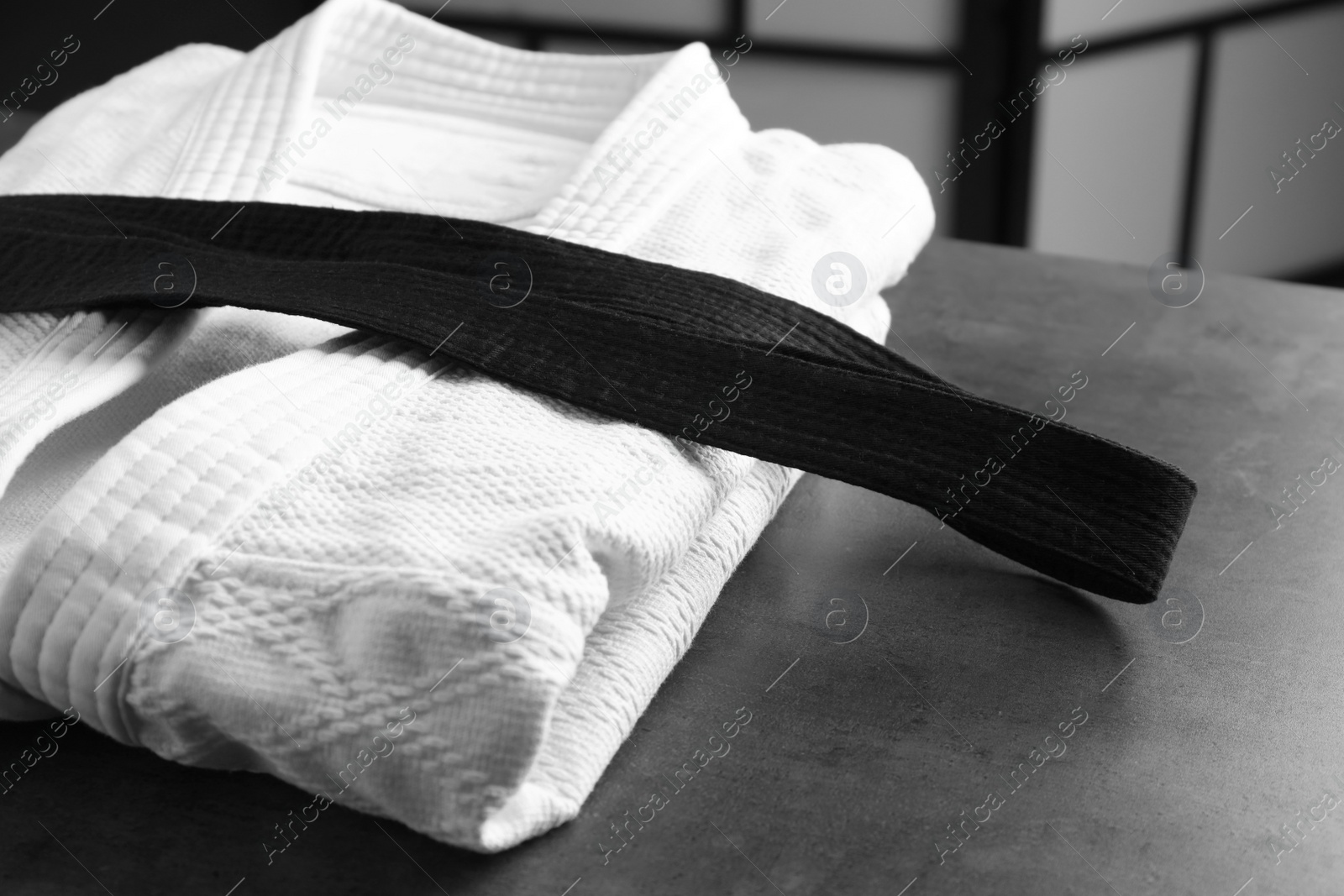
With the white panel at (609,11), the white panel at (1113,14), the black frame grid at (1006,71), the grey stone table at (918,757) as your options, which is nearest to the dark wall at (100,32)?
the white panel at (609,11)

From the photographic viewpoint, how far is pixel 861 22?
1.69 m

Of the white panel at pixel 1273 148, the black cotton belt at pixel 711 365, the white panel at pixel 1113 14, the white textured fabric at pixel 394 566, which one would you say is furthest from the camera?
the white panel at pixel 1273 148

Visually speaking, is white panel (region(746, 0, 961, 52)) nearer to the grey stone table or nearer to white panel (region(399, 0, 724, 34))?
white panel (region(399, 0, 724, 34))

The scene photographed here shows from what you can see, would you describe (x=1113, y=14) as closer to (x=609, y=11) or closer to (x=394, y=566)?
(x=609, y=11)

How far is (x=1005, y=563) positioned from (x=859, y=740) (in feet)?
0.53

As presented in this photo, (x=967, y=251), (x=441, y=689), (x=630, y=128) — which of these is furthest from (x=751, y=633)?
(x=967, y=251)

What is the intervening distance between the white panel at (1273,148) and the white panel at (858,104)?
0.36 meters

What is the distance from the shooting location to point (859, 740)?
1.57 ft

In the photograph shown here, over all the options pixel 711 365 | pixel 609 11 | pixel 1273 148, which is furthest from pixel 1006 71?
pixel 711 365

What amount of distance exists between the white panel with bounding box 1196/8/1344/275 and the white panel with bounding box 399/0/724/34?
27.6 inches

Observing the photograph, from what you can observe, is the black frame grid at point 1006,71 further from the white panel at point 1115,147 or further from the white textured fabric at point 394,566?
the white textured fabric at point 394,566

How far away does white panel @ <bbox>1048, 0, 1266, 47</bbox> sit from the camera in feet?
4.93

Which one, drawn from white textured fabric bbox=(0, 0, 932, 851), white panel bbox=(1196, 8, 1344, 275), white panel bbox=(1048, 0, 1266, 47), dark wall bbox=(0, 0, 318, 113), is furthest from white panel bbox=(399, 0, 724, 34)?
white textured fabric bbox=(0, 0, 932, 851)

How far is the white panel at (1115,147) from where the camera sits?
5.17 ft
